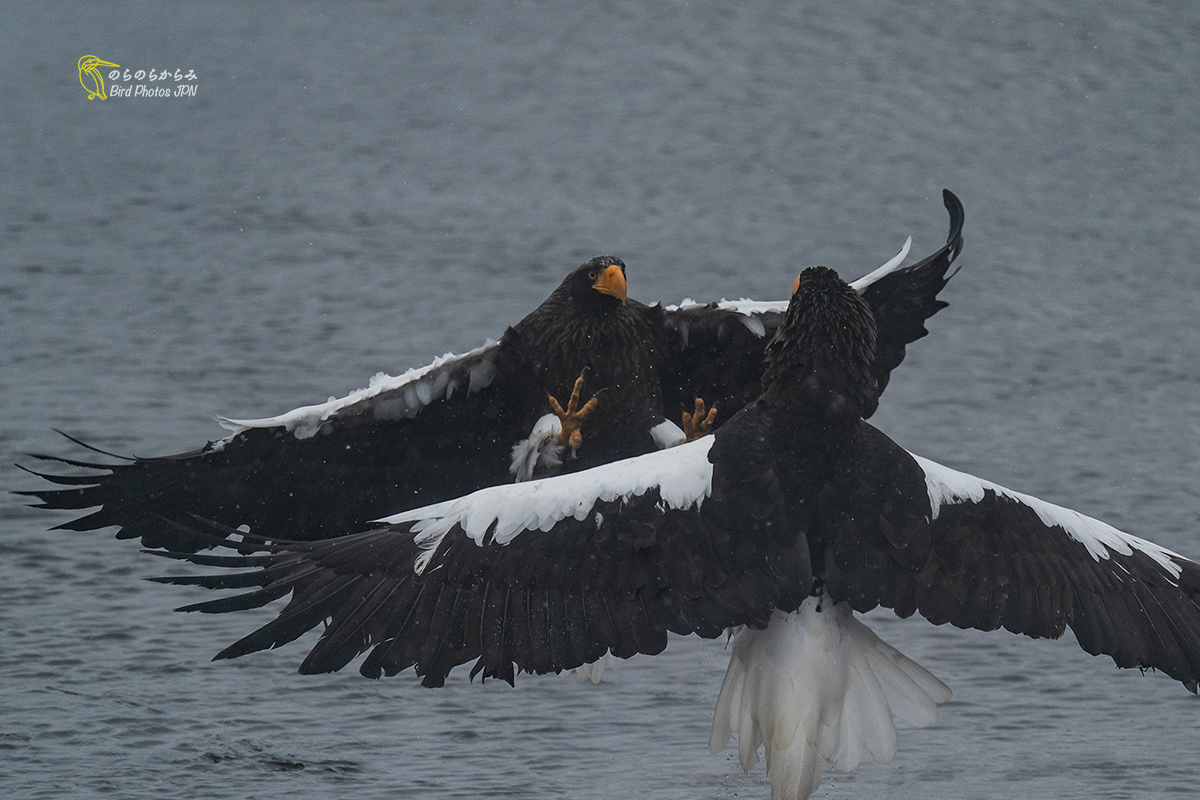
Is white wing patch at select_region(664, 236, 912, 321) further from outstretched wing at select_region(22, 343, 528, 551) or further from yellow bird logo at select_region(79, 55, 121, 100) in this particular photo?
yellow bird logo at select_region(79, 55, 121, 100)

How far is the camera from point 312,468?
4.89m

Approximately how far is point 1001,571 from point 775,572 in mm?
551

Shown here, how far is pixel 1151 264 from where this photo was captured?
884cm

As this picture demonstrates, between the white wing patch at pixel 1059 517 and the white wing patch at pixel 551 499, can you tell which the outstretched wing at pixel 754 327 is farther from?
the white wing patch at pixel 551 499

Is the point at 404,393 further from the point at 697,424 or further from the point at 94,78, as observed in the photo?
the point at 94,78

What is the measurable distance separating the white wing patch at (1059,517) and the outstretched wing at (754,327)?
1.17 metres

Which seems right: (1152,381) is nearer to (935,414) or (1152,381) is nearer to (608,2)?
(935,414)

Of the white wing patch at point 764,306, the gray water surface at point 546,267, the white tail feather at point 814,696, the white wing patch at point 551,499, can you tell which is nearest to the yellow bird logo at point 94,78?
the gray water surface at point 546,267

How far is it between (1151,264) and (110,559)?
5682 millimetres

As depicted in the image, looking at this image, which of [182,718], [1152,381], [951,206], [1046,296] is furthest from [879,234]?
[182,718]

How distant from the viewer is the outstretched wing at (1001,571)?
12.9ft

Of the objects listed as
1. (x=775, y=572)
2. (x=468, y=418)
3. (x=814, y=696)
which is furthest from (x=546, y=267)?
(x=775, y=572)

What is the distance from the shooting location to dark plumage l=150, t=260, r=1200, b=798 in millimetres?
3744

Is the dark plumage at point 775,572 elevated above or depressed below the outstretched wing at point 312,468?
below
